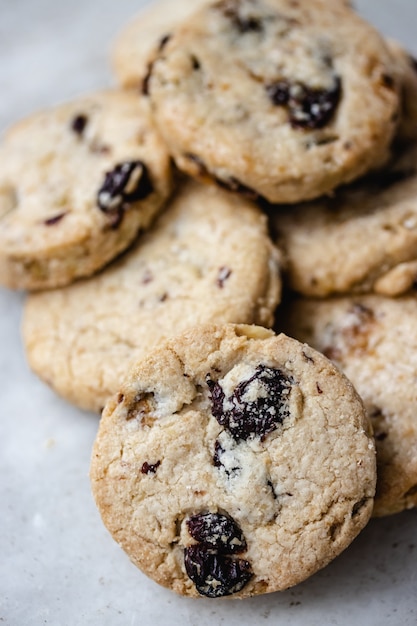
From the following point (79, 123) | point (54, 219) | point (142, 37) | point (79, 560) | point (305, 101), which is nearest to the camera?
point (79, 560)

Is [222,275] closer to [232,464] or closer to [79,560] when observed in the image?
[232,464]

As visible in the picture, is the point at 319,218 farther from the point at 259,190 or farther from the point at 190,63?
the point at 190,63

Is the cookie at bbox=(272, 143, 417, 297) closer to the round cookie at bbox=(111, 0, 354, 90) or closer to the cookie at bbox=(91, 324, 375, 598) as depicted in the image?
the cookie at bbox=(91, 324, 375, 598)

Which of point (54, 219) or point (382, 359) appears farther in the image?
point (54, 219)

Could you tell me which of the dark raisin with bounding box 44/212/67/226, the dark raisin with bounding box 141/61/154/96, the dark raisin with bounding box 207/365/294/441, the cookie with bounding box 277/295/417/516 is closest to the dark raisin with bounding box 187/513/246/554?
the dark raisin with bounding box 207/365/294/441

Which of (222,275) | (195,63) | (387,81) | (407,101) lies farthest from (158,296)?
(407,101)

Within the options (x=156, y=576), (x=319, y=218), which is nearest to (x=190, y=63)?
(x=319, y=218)

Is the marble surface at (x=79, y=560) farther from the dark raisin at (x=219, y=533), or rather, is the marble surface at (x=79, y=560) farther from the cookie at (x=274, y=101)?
the cookie at (x=274, y=101)

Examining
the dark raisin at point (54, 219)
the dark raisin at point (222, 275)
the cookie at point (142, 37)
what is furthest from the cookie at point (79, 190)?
the dark raisin at point (222, 275)
